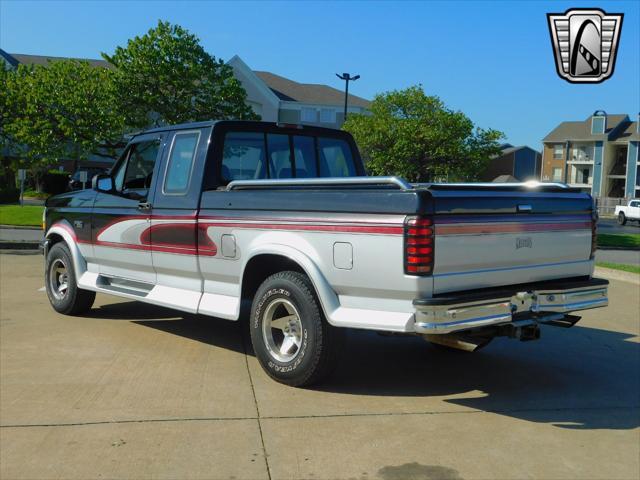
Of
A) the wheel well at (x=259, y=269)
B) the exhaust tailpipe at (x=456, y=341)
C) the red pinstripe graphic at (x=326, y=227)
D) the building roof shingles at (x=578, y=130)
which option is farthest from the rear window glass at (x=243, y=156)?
the building roof shingles at (x=578, y=130)

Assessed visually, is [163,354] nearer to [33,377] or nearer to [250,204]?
[33,377]

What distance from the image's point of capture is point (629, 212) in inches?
1911

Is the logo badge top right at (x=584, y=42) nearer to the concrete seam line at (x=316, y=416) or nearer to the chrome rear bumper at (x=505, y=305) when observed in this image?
the chrome rear bumper at (x=505, y=305)

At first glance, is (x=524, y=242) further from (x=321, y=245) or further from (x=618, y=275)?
(x=618, y=275)

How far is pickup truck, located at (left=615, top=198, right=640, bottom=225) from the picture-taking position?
48.2m

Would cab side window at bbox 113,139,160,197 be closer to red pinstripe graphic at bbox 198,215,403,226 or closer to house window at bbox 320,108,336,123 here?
red pinstripe graphic at bbox 198,215,403,226

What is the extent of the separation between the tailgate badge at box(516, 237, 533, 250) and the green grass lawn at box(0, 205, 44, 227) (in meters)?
21.6

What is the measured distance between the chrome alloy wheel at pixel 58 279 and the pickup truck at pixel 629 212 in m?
46.8

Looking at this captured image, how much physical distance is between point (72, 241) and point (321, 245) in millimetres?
4074

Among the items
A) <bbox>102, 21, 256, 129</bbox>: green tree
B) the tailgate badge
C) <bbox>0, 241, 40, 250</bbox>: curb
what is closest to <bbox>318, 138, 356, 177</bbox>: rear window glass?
the tailgate badge

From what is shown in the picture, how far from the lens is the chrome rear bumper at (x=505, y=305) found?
→ 4543 millimetres

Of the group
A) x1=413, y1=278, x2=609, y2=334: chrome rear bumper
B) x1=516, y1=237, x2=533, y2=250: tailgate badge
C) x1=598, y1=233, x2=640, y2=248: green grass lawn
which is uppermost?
x1=516, y1=237, x2=533, y2=250: tailgate badge

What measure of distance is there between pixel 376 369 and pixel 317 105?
57.6m

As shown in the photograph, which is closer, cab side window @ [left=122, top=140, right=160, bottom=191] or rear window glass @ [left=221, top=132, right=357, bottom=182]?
rear window glass @ [left=221, top=132, right=357, bottom=182]
